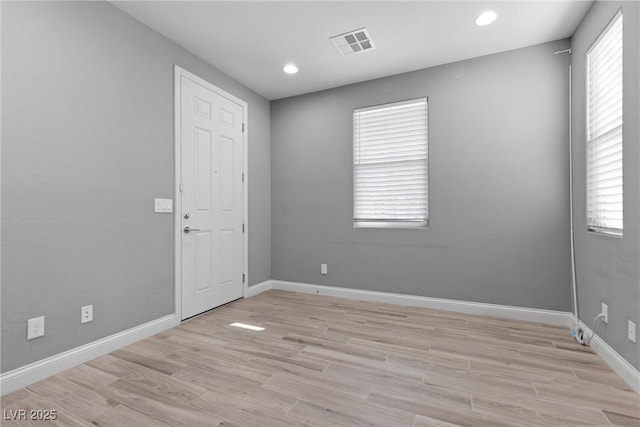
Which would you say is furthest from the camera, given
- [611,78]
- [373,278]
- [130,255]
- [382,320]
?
[373,278]

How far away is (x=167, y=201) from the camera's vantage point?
2854mm

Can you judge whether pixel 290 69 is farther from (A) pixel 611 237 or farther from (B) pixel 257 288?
(A) pixel 611 237

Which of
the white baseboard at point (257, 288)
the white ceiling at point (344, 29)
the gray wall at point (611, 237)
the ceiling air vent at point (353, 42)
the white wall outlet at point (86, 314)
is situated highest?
the white ceiling at point (344, 29)

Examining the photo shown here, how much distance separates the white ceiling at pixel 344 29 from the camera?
2.47 m

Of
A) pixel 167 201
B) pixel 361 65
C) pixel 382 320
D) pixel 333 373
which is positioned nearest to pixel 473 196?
pixel 382 320

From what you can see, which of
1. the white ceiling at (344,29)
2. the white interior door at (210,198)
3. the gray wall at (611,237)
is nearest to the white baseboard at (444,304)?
the gray wall at (611,237)

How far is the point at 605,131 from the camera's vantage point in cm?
227

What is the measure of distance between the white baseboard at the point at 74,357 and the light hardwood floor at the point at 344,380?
59mm

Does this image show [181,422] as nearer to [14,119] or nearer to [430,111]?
[14,119]

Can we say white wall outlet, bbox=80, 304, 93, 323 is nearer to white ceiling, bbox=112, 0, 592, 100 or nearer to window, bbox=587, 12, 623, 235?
white ceiling, bbox=112, 0, 592, 100

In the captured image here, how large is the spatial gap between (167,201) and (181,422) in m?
1.90

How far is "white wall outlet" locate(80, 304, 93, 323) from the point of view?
222cm

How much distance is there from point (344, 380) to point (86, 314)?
1.96m

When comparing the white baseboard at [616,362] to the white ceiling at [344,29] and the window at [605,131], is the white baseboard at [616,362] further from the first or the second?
the white ceiling at [344,29]
